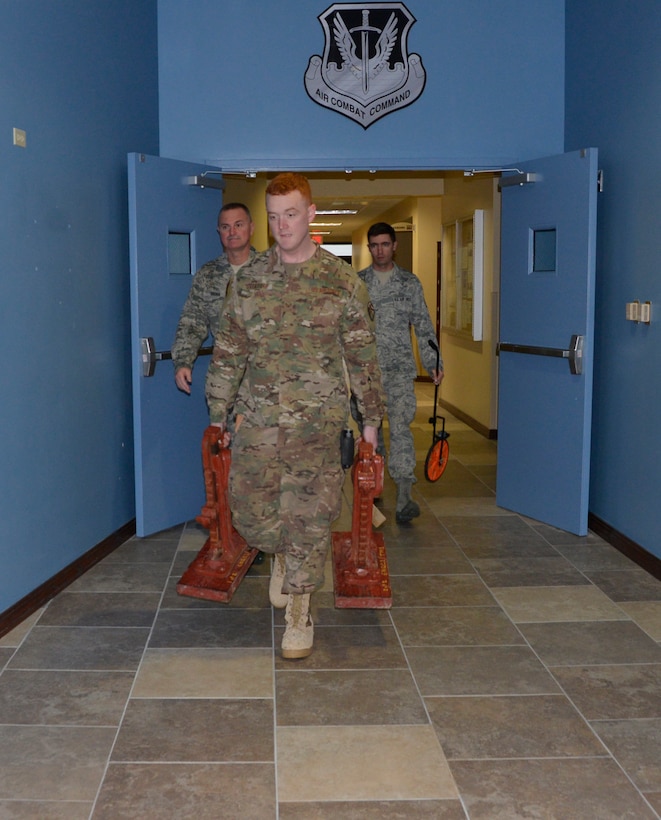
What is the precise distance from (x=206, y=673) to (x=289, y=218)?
5.26 ft

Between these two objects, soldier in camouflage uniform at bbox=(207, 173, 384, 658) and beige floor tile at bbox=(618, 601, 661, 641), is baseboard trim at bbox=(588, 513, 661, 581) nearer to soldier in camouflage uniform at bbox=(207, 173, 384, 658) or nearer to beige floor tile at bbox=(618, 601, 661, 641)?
beige floor tile at bbox=(618, 601, 661, 641)

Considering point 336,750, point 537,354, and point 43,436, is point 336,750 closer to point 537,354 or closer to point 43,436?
point 43,436

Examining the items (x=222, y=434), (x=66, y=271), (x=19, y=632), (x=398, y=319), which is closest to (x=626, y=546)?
(x=398, y=319)

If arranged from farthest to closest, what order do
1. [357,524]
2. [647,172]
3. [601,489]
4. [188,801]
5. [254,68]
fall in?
[254,68]
[601,489]
[647,172]
[357,524]
[188,801]

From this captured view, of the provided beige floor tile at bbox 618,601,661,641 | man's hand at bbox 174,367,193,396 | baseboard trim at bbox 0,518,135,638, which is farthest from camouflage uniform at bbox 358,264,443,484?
beige floor tile at bbox 618,601,661,641

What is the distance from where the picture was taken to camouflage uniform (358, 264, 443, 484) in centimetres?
562

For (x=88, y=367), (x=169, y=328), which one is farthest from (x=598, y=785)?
(x=169, y=328)

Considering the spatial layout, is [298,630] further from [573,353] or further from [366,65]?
[366,65]

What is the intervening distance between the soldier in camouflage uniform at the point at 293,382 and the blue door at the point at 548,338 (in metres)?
2.01

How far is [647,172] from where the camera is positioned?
4.75 m

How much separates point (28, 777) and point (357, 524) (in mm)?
1841

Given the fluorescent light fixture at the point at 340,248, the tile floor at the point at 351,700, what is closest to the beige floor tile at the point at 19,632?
the tile floor at the point at 351,700

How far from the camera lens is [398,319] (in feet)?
18.5

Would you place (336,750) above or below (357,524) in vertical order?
below
